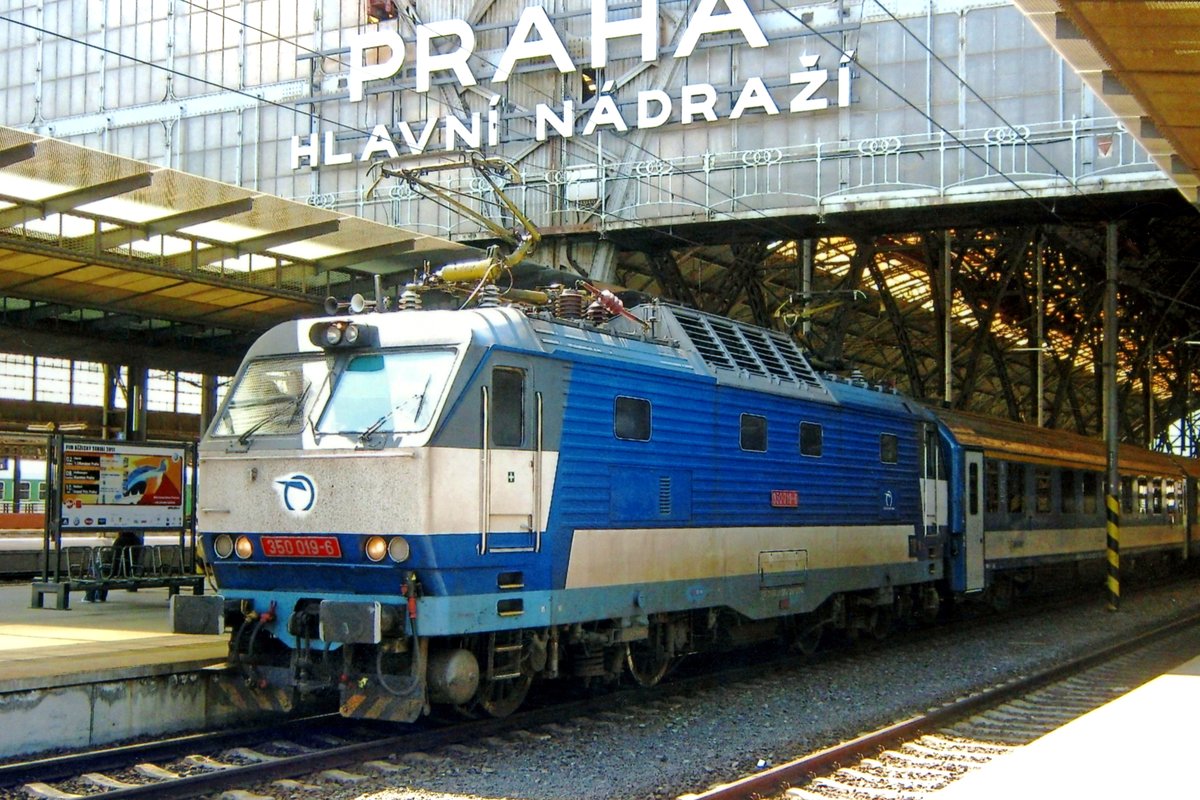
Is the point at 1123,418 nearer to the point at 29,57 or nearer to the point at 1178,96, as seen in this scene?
the point at 29,57

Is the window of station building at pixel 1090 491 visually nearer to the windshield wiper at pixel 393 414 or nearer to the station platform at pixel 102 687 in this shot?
the station platform at pixel 102 687

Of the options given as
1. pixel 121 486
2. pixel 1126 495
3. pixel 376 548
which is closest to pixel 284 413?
pixel 376 548

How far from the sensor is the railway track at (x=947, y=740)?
30.7ft

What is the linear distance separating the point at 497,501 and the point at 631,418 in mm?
2093

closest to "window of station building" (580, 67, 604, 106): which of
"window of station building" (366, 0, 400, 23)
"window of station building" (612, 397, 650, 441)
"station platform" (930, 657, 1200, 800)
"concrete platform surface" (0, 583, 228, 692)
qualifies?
"window of station building" (366, 0, 400, 23)

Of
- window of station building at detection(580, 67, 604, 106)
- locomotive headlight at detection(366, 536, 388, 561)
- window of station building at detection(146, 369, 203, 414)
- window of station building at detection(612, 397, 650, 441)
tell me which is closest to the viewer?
locomotive headlight at detection(366, 536, 388, 561)

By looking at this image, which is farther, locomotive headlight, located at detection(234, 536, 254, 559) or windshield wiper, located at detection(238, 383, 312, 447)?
windshield wiper, located at detection(238, 383, 312, 447)

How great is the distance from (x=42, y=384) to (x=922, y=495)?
95.0 ft

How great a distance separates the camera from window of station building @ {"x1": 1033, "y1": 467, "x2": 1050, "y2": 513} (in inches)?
942

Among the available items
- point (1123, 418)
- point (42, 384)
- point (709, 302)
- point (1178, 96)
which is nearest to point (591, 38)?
point (709, 302)

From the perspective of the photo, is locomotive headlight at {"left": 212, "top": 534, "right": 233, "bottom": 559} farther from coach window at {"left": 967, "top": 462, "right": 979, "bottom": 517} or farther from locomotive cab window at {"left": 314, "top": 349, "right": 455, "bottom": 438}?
coach window at {"left": 967, "top": 462, "right": 979, "bottom": 517}

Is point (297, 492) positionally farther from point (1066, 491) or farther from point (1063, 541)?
point (1066, 491)

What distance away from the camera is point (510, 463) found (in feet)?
34.5

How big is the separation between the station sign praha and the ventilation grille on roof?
35.1ft
